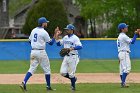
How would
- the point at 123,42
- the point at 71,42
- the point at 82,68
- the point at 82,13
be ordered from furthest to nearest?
1. the point at 82,13
2. the point at 82,68
3. the point at 123,42
4. the point at 71,42

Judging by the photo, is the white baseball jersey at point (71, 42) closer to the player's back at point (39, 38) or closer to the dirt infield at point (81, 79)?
the player's back at point (39, 38)

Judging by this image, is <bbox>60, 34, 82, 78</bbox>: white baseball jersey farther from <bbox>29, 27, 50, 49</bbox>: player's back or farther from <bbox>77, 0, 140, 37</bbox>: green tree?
<bbox>77, 0, 140, 37</bbox>: green tree

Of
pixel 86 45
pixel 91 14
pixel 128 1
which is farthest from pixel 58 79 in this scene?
pixel 91 14

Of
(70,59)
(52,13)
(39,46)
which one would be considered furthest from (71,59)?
(52,13)

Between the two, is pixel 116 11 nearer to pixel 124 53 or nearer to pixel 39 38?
pixel 124 53

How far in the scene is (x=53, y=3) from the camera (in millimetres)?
39125

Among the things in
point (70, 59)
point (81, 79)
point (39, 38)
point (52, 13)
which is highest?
point (52, 13)

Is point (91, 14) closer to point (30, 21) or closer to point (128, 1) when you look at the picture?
point (128, 1)

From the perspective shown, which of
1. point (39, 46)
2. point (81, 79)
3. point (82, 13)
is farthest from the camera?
point (82, 13)

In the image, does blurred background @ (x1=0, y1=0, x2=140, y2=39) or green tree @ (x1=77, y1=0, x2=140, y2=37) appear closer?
blurred background @ (x1=0, y1=0, x2=140, y2=39)

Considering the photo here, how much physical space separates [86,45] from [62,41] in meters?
16.5

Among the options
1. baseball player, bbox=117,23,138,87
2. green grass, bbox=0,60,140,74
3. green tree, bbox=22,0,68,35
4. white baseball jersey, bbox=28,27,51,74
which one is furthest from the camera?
green tree, bbox=22,0,68,35

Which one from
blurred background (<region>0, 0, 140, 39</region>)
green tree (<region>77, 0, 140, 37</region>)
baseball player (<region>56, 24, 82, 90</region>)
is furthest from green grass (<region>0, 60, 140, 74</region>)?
green tree (<region>77, 0, 140, 37</region>)

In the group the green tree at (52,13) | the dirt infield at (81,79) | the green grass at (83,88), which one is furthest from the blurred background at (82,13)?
the green grass at (83,88)
